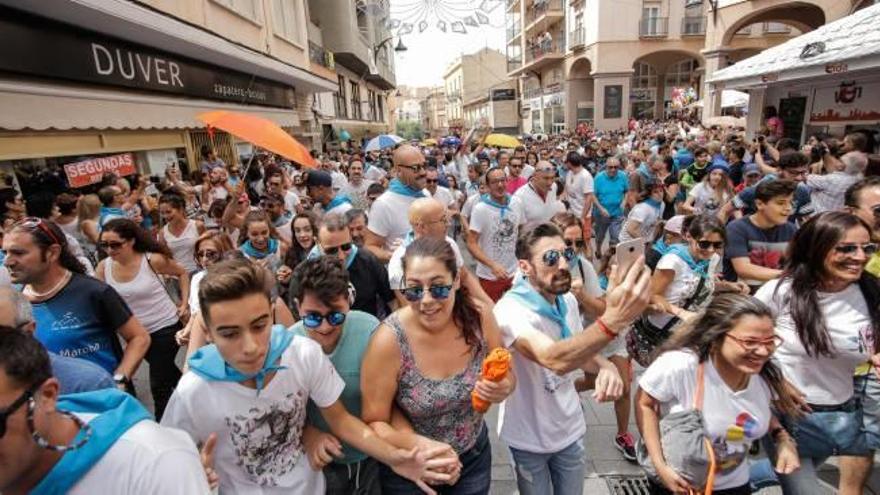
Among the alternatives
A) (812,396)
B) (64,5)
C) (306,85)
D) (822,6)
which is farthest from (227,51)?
(822,6)

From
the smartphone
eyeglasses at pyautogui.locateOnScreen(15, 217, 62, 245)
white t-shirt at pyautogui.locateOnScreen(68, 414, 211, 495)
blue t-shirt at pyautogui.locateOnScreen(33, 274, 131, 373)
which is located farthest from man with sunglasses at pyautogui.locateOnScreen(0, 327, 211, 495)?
eyeglasses at pyautogui.locateOnScreen(15, 217, 62, 245)

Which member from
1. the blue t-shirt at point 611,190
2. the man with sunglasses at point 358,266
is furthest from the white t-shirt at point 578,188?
the man with sunglasses at point 358,266

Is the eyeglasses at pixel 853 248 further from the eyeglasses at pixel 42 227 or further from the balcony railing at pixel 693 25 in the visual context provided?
the balcony railing at pixel 693 25

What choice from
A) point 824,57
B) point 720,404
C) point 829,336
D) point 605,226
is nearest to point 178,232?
point 720,404

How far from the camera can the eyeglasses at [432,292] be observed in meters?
1.90

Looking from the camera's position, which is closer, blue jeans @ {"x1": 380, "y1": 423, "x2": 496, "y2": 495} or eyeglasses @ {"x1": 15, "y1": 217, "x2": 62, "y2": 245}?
blue jeans @ {"x1": 380, "y1": 423, "x2": 496, "y2": 495}

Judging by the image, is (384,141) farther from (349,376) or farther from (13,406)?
(13,406)

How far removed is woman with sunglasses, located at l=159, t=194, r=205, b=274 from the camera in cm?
480

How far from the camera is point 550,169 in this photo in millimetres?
5371

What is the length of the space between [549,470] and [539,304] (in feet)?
2.95

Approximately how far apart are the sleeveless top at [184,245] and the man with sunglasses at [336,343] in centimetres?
333

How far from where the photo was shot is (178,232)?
495 centimetres

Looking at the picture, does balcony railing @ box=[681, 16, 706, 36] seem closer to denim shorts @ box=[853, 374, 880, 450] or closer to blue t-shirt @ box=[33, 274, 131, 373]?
denim shorts @ box=[853, 374, 880, 450]

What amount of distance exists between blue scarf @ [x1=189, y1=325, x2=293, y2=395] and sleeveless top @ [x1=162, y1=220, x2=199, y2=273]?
346 cm
